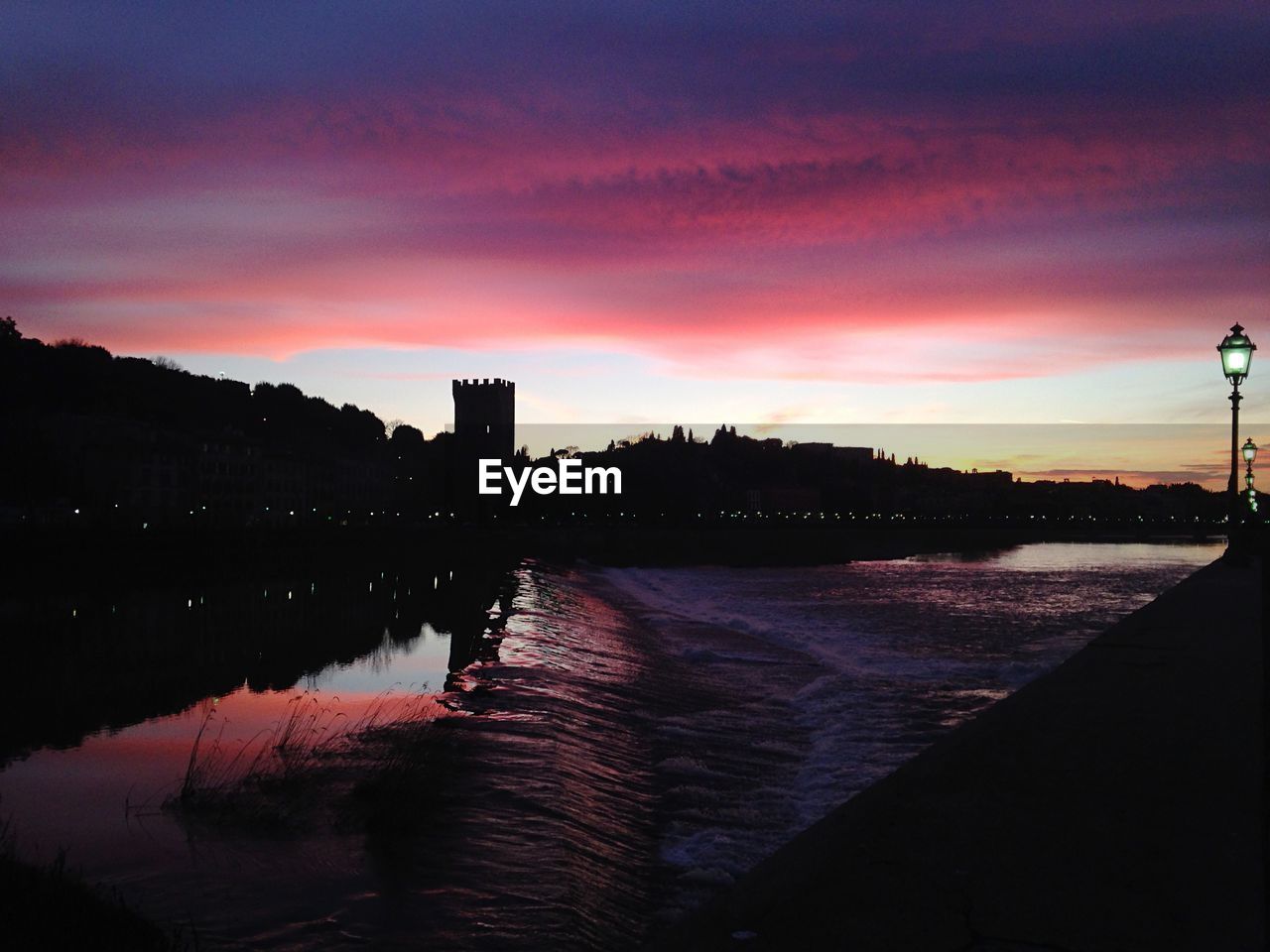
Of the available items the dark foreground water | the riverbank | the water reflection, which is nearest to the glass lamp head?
the dark foreground water

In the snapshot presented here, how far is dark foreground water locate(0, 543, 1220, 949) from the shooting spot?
8781 millimetres

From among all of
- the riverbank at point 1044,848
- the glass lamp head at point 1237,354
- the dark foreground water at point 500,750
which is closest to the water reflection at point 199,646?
the dark foreground water at point 500,750

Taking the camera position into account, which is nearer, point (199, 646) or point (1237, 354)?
point (1237, 354)

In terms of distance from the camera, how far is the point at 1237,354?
21.1 metres

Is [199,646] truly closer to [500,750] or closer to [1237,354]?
[500,750]

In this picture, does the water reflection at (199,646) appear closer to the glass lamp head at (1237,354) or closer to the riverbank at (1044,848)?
the riverbank at (1044,848)

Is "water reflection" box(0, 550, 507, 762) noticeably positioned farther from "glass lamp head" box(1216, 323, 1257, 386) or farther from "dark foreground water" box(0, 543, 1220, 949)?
"glass lamp head" box(1216, 323, 1257, 386)

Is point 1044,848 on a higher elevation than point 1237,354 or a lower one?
lower

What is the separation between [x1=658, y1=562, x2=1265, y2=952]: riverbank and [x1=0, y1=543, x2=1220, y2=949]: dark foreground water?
9.79 ft

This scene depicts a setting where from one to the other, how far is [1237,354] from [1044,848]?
19.2m

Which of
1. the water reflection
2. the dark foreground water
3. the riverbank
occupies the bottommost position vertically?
the water reflection

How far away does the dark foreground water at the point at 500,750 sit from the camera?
878 centimetres

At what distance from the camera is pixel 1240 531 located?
2928 centimetres

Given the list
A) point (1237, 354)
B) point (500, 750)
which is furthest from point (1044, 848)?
point (1237, 354)
